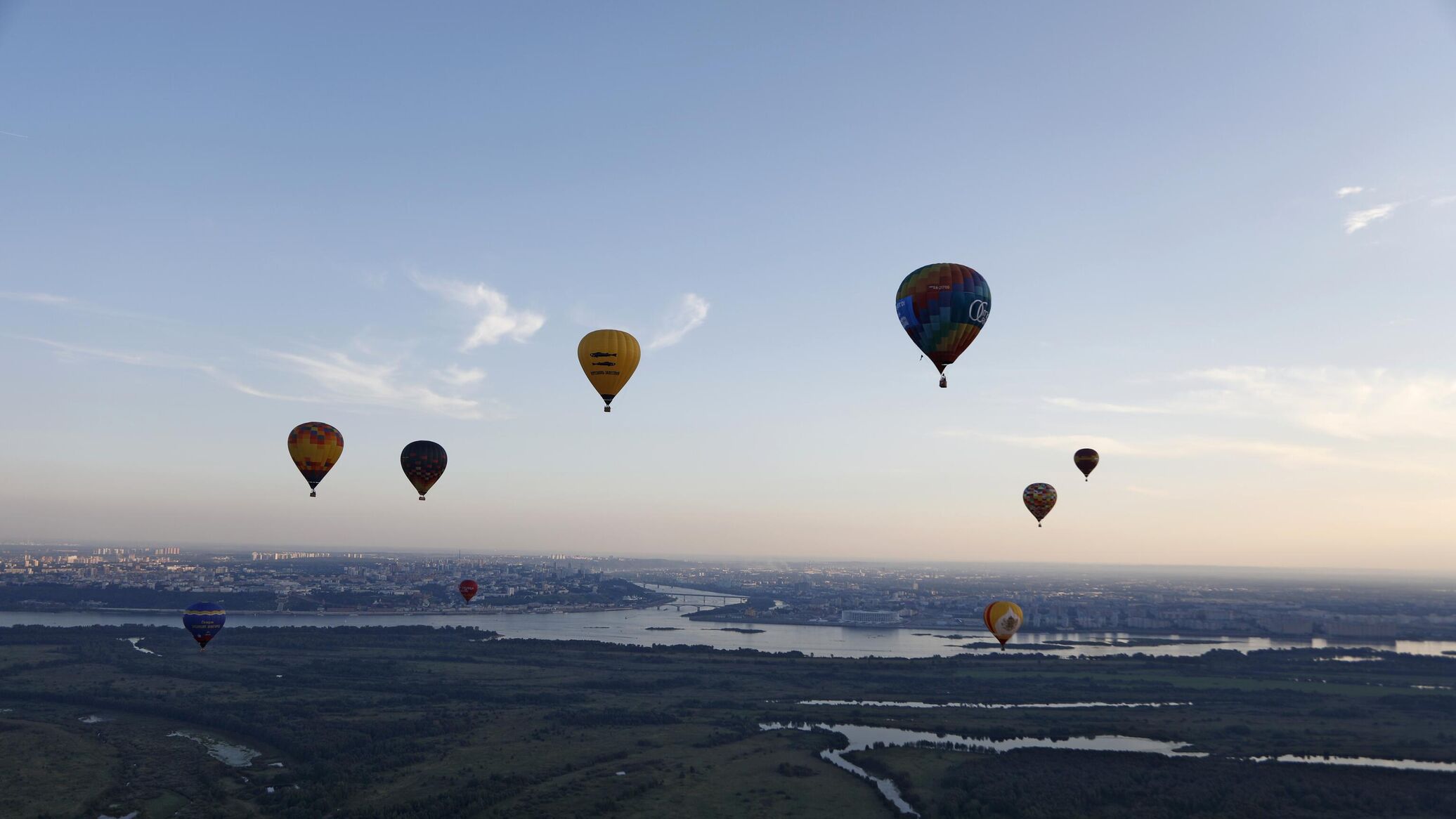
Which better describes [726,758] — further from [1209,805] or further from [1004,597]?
[1004,597]

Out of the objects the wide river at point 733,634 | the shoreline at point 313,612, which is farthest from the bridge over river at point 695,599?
the wide river at point 733,634

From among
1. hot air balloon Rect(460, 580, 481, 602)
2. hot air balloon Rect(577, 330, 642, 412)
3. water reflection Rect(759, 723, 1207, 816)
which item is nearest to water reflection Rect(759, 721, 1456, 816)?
water reflection Rect(759, 723, 1207, 816)

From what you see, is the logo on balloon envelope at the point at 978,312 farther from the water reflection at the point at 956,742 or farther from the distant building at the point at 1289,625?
the distant building at the point at 1289,625

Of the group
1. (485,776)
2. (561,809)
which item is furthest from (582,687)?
(561,809)

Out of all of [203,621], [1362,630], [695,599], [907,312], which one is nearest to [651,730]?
[203,621]

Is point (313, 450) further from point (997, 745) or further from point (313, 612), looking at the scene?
point (313, 612)

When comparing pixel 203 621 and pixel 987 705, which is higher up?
pixel 203 621

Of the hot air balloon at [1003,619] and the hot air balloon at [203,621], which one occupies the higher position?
the hot air balloon at [1003,619]
